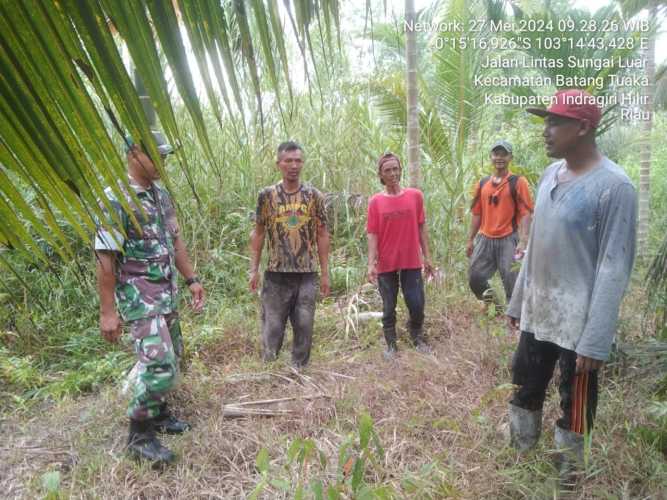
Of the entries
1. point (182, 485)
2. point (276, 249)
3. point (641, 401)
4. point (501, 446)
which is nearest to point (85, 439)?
point (182, 485)

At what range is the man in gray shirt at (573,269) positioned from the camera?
1.79 meters

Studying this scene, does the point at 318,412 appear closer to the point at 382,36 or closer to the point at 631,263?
the point at 631,263

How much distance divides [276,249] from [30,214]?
10.5 ft

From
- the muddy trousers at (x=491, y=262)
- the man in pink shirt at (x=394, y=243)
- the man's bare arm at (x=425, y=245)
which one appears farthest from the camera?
the muddy trousers at (x=491, y=262)

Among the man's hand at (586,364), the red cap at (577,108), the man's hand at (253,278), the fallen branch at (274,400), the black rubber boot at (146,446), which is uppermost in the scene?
the red cap at (577,108)

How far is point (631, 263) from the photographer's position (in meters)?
1.81

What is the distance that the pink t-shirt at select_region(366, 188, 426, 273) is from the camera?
3.90 meters

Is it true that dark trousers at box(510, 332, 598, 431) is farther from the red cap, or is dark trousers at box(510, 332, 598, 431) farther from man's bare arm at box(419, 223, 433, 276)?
man's bare arm at box(419, 223, 433, 276)

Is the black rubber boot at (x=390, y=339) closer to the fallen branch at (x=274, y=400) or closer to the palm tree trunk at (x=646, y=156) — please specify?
the fallen branch at (x=274, y=400)

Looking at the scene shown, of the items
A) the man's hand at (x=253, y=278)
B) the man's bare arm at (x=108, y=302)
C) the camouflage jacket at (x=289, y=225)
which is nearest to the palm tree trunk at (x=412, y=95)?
the camouflage jacket at (x=289, y=225)

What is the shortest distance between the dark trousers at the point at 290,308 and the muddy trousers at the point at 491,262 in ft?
5.36

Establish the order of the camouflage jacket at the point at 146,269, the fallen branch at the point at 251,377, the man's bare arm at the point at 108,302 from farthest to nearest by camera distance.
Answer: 1. the fallen branch at the point at 251,377
2. the camouflage jacket at the point at 146,269
3. the man's bare arm at the point at 108,302

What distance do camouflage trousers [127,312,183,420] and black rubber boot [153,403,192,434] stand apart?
1.23 ft

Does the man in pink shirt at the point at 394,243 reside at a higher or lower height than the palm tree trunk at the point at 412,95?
lower
